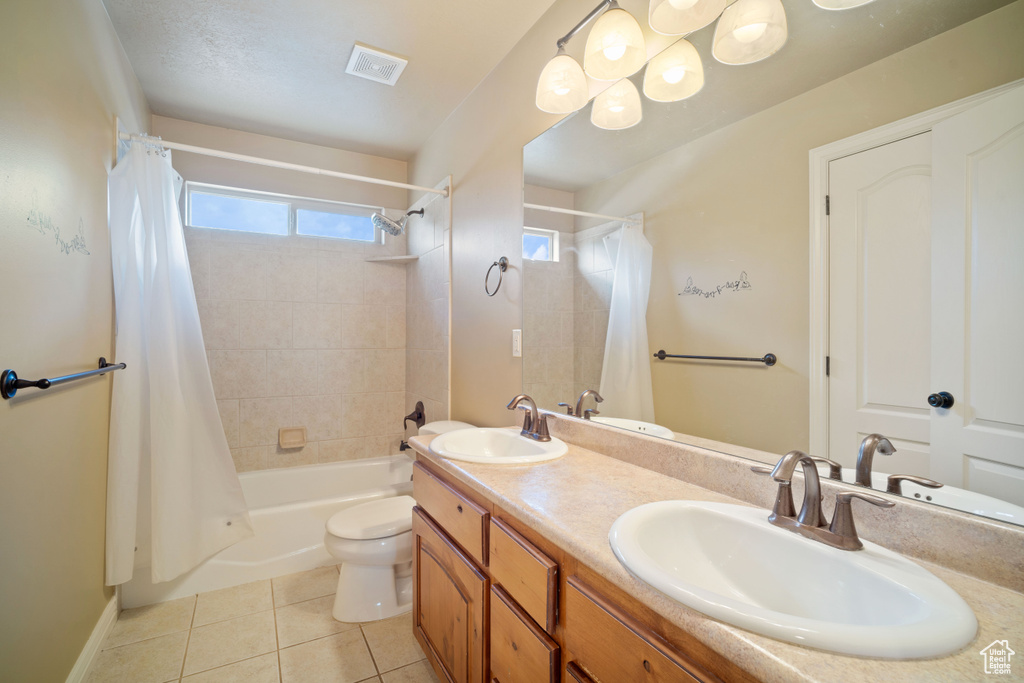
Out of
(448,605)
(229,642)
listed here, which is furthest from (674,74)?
(229,642)

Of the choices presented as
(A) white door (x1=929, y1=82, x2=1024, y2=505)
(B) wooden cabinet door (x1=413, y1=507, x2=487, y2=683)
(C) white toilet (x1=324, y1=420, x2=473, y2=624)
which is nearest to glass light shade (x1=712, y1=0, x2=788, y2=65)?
(A) white door (x1=929, y1=82, x2=1024, y2=505)

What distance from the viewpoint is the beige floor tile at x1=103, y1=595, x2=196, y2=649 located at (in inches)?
69.1

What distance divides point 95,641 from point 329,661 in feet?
2.88

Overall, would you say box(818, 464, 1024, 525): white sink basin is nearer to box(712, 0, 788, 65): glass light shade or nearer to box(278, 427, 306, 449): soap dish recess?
box(712, 0, 788, 65): glass light shade

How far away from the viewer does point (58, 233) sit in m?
1.34

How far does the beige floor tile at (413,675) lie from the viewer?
157cm

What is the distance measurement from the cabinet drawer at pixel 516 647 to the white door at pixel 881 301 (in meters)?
0.72

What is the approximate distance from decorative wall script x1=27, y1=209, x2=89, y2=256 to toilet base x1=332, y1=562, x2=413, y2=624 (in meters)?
1.60

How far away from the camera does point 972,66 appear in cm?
71

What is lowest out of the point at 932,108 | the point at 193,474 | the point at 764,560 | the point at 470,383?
the point at 193,474

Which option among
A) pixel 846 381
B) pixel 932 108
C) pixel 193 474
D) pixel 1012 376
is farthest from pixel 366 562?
pixel 932 108

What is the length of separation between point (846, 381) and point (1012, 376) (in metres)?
0.22

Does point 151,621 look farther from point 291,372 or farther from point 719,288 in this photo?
point 719,288

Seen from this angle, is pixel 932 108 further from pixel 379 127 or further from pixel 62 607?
pixel 379 127
